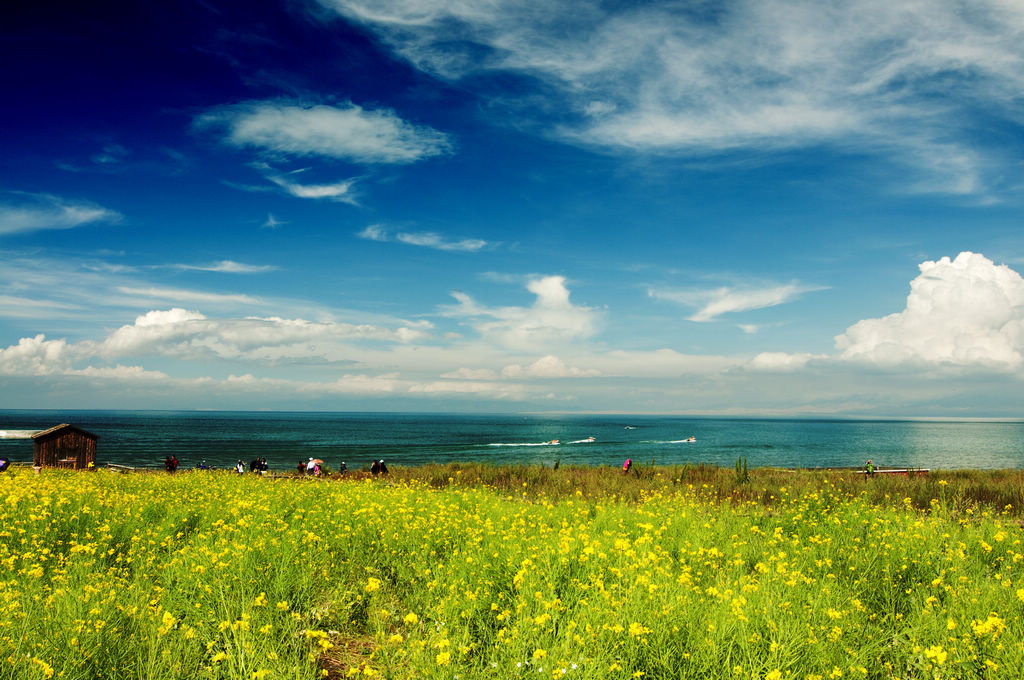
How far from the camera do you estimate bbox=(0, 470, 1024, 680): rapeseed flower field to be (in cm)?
482

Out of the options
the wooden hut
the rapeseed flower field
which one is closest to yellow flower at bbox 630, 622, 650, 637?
the rapeseed flower field

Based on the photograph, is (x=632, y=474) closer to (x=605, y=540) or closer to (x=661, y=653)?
(x=605, y=540)

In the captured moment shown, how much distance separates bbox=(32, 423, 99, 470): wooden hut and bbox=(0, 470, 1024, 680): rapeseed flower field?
16701 mm

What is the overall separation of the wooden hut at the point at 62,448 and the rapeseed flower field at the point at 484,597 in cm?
1670

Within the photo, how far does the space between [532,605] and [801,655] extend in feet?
8.60

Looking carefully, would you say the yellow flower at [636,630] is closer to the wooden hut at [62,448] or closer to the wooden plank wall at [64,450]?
the wooden hut at [62,448]

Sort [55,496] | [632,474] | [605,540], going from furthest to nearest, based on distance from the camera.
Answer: [632,474]
[55,496]
[605,540]

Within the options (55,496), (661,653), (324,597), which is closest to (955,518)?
(661,653)

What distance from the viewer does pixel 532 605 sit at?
20.3ft

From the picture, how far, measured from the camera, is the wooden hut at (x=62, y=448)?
24.7 metres

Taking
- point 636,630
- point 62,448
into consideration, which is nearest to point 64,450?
point 62,448

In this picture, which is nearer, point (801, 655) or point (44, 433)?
point (801, 655)

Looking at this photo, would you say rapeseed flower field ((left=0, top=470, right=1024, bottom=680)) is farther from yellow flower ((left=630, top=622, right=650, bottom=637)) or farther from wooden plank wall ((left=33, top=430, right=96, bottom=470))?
wooden plank wall ((left=33, top=430, right=96, bottom=470))

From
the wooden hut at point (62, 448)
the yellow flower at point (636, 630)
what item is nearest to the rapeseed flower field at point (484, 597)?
the yellow flower at point (636, 630)
